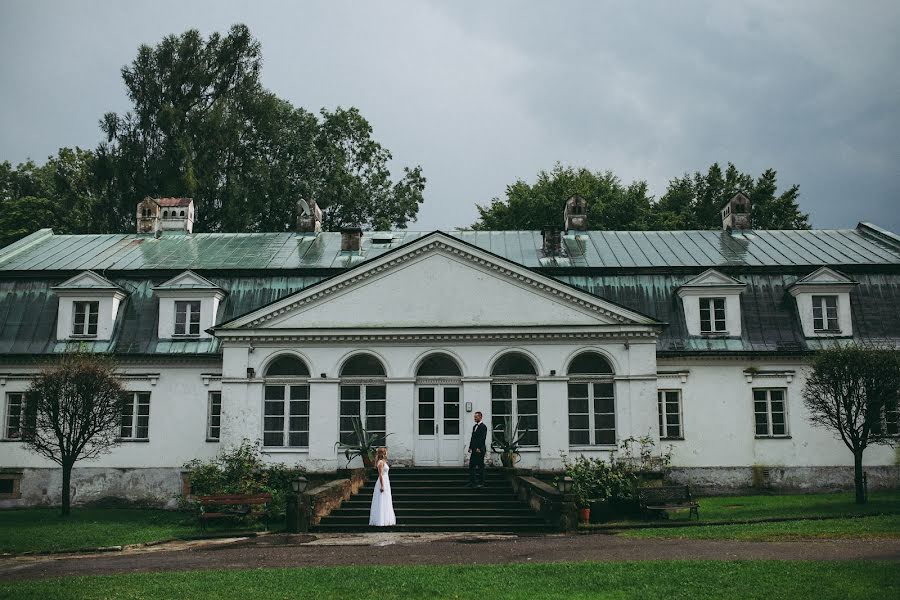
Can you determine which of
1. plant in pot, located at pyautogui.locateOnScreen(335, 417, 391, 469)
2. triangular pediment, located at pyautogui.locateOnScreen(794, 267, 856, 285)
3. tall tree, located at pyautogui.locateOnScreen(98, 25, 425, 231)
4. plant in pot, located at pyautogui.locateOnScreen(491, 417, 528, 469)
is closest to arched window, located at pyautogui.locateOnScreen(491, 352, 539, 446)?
plant in pot, located at pyautogui.locateOnScreen(491, 417, 528, 469)

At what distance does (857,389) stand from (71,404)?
21.6 m

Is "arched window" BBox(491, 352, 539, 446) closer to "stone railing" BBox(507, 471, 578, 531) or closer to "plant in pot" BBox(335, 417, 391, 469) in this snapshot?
"plant in pot" BBox(335, 417, 391, 469)

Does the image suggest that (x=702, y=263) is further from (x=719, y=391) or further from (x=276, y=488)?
(x=276, y=488)

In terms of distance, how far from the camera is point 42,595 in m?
13.3

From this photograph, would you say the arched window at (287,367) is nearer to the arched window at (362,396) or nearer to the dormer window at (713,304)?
the arched window at (362,396)

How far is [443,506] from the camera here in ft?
76.3

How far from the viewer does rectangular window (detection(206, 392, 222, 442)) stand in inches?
1159

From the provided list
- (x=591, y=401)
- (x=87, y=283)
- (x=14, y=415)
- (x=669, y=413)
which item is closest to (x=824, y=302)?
(x=669, y=413)

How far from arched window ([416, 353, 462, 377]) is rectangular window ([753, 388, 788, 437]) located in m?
9.82

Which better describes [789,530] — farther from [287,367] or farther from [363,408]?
[287,367]

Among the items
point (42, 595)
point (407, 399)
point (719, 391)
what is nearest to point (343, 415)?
point (407, 399)

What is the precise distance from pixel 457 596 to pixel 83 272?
22151 mm

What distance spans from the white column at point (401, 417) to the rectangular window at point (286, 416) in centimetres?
262

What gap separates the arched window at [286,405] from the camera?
91.5 feet
